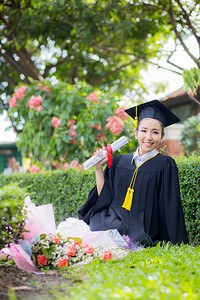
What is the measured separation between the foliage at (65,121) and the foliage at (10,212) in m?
4.76

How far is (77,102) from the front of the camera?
816 centimetres

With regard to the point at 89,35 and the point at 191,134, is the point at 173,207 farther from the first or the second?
the point at 191,134

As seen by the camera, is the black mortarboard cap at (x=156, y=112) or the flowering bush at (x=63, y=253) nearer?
the flowering bush at (x=63, y=253)

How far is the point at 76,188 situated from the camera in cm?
593

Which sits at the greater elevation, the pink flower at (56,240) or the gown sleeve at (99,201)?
the gown sleeve at (99,201)

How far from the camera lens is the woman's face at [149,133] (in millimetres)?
3656

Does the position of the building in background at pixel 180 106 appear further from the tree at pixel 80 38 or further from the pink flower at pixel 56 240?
the pink flower at pixel 56 240

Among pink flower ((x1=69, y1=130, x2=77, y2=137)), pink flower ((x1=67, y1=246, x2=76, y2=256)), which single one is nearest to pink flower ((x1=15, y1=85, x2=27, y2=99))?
pink flower ((x1=69, y1=130, x2=77, y2=137))

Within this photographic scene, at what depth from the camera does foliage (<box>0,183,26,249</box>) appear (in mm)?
2453

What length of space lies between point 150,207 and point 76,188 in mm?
2438

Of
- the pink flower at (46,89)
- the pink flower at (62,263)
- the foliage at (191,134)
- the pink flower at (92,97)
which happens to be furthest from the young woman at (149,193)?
the foliage at (191,134)

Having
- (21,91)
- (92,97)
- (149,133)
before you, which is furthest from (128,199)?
(21,91)

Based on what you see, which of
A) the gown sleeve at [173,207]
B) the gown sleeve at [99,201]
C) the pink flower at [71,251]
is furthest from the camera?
the gown sleeve at [99,201]

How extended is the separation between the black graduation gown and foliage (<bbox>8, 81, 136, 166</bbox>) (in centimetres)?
357
